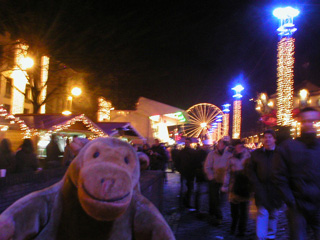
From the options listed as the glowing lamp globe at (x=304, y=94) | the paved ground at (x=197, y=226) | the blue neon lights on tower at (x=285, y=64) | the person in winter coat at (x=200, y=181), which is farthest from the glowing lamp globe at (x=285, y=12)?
the paved ground at (x=197, y=226)

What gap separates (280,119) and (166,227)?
1972cm

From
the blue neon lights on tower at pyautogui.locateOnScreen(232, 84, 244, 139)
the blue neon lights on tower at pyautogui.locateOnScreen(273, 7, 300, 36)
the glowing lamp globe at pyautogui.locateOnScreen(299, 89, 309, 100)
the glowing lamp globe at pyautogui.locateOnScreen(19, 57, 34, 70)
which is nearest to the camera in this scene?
the glowing lamp globe at pyautogui.locateOnScreen(19, 57, 34, 70)

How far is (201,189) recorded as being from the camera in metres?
8.61

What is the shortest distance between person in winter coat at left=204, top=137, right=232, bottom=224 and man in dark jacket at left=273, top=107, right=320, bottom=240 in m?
3.51

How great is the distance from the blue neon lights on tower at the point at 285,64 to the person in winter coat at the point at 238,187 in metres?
14.8

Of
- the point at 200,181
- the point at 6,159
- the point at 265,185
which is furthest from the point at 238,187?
the point at 6,159

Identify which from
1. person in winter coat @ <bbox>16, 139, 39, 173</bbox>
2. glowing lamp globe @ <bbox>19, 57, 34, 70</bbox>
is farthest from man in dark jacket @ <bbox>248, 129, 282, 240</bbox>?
glowing lamp globe @ <bbox>19, 57, 34, 70</bbox>

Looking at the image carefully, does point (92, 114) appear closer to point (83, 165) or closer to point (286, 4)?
point (286, 4)

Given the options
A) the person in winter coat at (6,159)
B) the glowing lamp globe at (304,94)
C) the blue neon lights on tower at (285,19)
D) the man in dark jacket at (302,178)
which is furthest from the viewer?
the glowing lamp globe at (304,94)

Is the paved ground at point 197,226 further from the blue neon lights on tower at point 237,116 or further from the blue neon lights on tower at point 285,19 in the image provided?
the blue neon lights on tower at point 237,116

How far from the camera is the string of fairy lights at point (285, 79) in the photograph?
20516 mm

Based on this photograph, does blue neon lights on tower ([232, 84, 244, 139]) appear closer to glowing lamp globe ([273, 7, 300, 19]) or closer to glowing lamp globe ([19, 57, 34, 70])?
glowing lamp globe ([273, 7, 300, 19])

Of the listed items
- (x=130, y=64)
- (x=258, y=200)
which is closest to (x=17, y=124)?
(x=130, y=64)

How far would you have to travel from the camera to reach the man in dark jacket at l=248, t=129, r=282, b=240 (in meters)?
5.18
